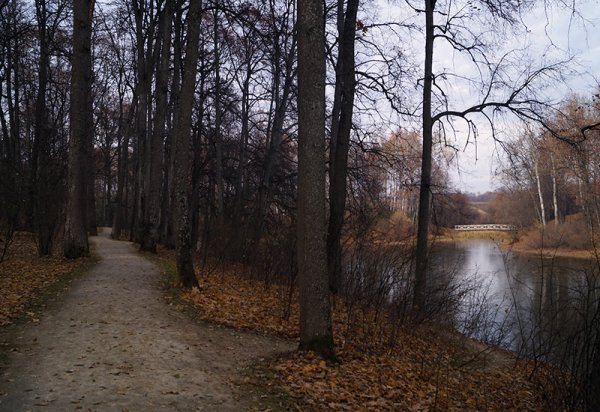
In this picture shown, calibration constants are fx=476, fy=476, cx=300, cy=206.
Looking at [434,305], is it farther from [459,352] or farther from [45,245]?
[45,245]

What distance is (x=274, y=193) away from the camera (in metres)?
19.0

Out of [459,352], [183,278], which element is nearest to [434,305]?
[459,352]

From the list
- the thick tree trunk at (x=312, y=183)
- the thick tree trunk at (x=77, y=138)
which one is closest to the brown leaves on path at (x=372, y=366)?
the thick tree trunk at (x=312, y=183)

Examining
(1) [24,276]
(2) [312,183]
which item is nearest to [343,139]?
(2) [312,183]

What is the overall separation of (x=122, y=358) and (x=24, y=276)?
18.8 feet

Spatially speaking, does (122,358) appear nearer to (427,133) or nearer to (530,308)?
(530,308)

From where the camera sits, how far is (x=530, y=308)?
8586 mm

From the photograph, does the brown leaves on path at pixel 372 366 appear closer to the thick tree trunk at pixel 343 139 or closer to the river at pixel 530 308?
the river at pixel 530 308

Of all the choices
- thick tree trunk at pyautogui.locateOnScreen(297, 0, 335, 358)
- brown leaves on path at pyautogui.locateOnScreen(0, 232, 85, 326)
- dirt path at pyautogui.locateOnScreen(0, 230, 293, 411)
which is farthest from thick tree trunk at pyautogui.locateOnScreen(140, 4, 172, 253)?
thick tree trunk at pyautogui.locateOnScreen(297, 0, 335, 358)

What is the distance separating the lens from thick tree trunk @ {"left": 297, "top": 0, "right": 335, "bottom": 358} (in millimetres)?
6074

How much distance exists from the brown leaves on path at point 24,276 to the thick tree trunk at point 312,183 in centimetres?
434

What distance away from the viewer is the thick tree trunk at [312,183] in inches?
239

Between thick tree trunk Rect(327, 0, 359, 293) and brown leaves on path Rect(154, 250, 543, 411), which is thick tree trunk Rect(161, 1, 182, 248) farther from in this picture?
brown leaves on path Rect(154, 250, 543, 411)

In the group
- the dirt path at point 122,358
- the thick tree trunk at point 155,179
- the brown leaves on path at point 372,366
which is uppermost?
the thick tree trunk at point 155,179
